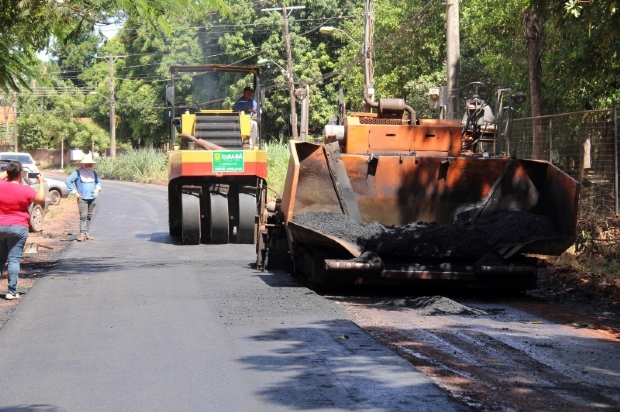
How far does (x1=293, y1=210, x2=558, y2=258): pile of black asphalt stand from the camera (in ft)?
31.9

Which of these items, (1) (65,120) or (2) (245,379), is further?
(1) (65,120)

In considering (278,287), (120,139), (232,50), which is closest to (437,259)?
(278,287)

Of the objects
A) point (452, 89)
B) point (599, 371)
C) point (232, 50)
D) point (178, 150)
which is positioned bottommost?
point (599, 371)

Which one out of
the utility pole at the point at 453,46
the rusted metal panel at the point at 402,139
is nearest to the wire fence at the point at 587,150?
the rusted metal panel at the point at 402,139

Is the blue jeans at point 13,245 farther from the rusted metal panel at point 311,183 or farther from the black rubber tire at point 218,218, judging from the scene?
the black rubber tire at point 218,218

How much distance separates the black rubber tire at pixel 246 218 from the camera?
15891 millimetres

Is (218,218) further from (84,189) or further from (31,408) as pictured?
(31,408)

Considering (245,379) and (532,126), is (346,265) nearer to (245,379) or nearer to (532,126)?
(245,379)

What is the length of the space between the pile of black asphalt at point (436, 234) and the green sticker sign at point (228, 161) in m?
5.51

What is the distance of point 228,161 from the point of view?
1554cm

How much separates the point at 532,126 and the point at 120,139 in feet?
200

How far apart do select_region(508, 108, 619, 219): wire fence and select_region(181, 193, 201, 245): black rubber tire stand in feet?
18.7

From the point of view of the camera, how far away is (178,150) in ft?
52.9

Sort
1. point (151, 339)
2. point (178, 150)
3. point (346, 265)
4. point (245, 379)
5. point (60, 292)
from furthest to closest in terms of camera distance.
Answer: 1. point (178, 150)
2. point (60, 292)
3. point (346, 265)
4. point (151, 339)
5. point (245, 379)
